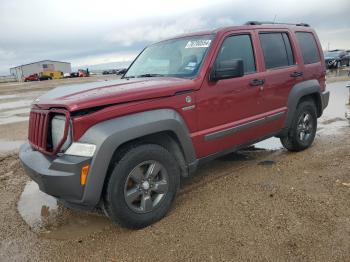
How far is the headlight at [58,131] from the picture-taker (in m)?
3.20

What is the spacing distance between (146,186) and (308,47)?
3799mm

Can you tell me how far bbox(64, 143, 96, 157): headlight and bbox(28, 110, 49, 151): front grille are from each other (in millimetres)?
434

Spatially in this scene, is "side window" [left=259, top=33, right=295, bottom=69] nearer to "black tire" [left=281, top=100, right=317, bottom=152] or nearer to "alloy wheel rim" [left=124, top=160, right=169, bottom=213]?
"black tire" [left=281, top=100, right=317, bottom=152]

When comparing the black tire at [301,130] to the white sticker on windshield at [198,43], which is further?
the black tire at [301,130]

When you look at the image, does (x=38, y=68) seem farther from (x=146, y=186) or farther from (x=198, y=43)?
(x=146, y=186)

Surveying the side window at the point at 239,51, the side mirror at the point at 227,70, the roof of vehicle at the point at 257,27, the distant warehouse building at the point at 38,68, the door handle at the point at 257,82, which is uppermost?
the distant warehouse building at the point at 38,68

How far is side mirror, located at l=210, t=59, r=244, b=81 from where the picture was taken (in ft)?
12.7

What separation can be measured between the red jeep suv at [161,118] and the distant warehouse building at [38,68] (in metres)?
80.7

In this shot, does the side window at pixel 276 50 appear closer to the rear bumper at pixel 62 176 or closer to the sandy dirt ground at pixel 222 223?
the sandy dirt ground at pixel 222 223

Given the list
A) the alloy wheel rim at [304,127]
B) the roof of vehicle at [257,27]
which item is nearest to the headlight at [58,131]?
the roof of vehicle at [257,27]

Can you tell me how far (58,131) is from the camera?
333 cm

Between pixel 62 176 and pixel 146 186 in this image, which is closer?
pixel 62 176

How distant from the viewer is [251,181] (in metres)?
4.61

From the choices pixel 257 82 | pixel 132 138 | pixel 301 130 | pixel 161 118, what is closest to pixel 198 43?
pixel 257 82
